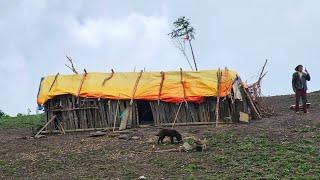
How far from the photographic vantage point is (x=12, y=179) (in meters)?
12.7

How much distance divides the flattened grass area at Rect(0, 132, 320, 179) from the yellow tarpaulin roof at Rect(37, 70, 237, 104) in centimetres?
506

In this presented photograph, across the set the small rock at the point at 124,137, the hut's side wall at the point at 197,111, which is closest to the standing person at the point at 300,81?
the hut's side wall at the point at 197,111

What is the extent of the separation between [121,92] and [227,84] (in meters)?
3.90

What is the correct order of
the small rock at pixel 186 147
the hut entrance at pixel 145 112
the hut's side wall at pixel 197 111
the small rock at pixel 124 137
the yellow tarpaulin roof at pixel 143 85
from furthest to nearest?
the hut entrance at pixel 145 112, the yellow tarpaulin roof at pixel 143 85, the hut's side wall at pixel 197 111, the small rock at pixel 124 137, the small rock at pixel 186 147

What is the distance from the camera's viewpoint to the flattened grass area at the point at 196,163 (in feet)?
39.0

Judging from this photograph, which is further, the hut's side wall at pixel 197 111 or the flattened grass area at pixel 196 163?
the hut's side wall at pixel 197 111

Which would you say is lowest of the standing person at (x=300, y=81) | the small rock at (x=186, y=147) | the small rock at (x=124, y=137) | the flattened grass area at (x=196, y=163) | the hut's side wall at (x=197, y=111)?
the flattened grass area at (x=196, y=163)

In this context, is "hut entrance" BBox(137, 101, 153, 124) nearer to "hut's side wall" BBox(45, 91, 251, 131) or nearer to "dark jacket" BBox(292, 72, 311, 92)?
"hut's side wall" BBox(45, 91, 251, 131)

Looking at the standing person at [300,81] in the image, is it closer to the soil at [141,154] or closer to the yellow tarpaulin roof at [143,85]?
the soil at [141,154]

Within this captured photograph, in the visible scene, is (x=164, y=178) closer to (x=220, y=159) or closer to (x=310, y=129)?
(x=220, y=159)

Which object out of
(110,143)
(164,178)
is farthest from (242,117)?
(164,178)

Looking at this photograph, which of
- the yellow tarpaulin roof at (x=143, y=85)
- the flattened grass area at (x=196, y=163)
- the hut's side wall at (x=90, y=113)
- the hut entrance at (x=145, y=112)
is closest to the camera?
the flattened grass area at (x=196, y=163)

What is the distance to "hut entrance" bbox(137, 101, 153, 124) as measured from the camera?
72.2 feet

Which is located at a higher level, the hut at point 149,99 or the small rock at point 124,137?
the hut at point 149,99
